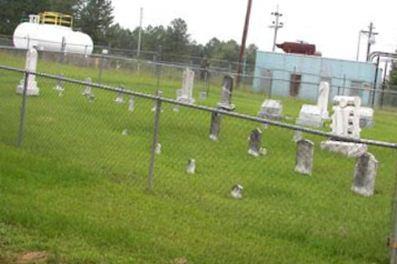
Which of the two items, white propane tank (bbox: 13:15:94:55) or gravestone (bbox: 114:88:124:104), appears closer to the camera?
gravestone (bbox: 114:88:124:104)

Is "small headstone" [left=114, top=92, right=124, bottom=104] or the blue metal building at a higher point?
the blue metal building

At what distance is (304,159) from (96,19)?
7805 centimetres

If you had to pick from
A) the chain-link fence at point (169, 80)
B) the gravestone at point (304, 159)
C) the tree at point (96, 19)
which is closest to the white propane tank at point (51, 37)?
the chain-link fence at point (169, 80)

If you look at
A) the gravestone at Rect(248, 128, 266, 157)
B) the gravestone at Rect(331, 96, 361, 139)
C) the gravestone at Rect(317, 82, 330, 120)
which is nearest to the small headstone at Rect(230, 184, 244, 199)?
the gravestone at Rect(248, 128, 266, 157)

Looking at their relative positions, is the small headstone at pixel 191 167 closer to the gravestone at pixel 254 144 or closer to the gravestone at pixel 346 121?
the gravestone at pixel 254 144

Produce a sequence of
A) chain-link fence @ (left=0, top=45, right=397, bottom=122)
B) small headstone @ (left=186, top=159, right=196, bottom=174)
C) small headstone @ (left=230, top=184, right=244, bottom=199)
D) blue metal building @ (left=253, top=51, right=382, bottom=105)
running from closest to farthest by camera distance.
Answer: small headstone @ (left=230, top=184, right=244, bottom=199) < small headstone @ (left=186, top=159, right=196, bottom=174) < chain-link fence @ (left=0, top=45, right=397, bottom=122) < blue metal building @ (left=253, top=51, right=382, bottom=105)

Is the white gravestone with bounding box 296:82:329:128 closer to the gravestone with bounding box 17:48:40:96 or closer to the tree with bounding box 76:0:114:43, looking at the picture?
the gravestone with bounding box 17:48:40:96

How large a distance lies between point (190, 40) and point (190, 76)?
81871 mm

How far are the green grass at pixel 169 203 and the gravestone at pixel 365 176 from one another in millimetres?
168

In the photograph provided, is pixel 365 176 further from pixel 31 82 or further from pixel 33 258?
pixel 31 82

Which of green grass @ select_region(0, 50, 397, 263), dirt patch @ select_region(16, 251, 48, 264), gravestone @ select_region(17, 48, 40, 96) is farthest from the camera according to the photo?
gravestone @ select_region(17, 48, 40, 96)

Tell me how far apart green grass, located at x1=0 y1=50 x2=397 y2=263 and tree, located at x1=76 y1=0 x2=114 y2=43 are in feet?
241

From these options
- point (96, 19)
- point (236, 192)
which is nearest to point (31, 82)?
point (236, 192)

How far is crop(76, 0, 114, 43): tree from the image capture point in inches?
3376
